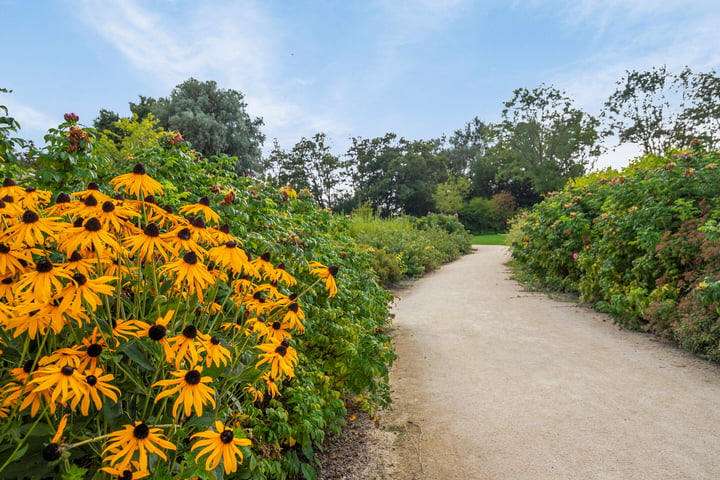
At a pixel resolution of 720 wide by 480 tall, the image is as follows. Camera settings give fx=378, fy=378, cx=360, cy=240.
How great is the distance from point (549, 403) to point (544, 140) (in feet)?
91.5

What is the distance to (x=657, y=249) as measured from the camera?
3971 mm

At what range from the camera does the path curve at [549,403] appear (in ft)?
6.64

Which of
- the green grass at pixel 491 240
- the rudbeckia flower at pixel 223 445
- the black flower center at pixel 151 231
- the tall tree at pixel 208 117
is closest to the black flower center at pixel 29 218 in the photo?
the black flower center at pixel 151 231

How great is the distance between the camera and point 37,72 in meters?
3.38

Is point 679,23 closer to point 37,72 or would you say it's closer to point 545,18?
point 545,18

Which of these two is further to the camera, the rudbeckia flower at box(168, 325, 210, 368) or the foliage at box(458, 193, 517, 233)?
the foliage at box(458, 193, 517, 233)

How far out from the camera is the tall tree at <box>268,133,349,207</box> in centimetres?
2997

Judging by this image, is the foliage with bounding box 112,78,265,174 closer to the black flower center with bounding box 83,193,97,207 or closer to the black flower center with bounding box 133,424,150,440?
the black flower center with bounding box 83,193,97,207

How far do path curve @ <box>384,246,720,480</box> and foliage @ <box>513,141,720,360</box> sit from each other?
282mm

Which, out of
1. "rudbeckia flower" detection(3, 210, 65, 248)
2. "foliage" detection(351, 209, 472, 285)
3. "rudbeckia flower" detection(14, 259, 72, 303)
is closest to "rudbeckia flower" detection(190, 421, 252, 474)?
"rudbeckia flower" detection(14, 259, 72, 303)

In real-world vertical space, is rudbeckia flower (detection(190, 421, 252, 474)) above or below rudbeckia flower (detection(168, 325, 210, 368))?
below

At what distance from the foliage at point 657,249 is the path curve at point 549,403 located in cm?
28

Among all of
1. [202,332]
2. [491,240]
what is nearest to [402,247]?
[202,332]

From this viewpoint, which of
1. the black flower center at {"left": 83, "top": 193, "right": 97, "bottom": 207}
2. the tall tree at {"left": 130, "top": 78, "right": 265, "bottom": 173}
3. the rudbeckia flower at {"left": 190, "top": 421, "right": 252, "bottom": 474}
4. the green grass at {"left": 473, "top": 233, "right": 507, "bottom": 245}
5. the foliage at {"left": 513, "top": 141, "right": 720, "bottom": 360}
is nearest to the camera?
the rudbeckia flower at {"left": 190, "top": 421, "right": 252, "bottom": 474}
